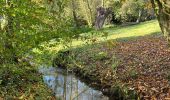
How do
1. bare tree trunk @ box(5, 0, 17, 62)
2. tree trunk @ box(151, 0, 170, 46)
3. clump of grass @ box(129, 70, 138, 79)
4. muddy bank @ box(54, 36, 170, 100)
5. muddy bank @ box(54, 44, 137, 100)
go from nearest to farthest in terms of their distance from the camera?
tree trunk @ box(151, 0, 170, 46) < bare tree trunk @ box(5, 0, 17, 62) < muddy bank @ box(54, 36, 170, 100) < muddy bank @ box(54, 44, 137, 100) < clump of grass @ box(129, 70, 138, 79)

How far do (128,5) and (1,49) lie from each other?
4632 centimetres

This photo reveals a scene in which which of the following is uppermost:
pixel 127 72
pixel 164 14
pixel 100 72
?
pixel 164 14

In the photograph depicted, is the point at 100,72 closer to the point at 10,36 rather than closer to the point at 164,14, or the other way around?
the point at 10,36

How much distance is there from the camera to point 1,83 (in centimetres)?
1390

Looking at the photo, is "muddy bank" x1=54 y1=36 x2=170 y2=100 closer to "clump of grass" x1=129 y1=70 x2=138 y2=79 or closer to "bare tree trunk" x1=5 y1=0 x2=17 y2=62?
"clump of grass" x1=129 y1=70 x2=138 y2=79

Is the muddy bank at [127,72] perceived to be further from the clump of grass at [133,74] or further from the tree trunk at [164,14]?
the tree trunk at [164,14]

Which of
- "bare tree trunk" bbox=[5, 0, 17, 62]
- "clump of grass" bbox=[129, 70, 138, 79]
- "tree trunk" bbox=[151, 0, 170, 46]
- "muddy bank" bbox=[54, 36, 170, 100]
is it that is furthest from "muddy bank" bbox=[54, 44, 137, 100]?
"tree trunk" bbox=[151, 0, 170, 46]

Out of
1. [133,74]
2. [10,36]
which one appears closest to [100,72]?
[133,74]

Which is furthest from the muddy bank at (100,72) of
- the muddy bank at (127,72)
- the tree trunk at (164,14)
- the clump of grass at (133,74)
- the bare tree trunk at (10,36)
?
the tree trunk at (164,14)

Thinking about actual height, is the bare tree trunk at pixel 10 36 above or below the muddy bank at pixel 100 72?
above

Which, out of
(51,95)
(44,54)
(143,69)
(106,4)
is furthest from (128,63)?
(106,4)

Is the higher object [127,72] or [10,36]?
[10,36]

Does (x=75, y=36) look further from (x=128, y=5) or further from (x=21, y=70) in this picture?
(x=128, y=5)

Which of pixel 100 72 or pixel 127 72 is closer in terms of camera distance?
pixel 127 72
